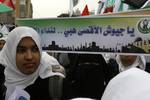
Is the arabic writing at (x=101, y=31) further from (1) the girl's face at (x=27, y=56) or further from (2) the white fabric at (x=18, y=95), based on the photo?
(2) the white fabric at (x=18, y=95)

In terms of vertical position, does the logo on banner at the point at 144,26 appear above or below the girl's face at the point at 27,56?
above

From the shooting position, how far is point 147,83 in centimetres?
166

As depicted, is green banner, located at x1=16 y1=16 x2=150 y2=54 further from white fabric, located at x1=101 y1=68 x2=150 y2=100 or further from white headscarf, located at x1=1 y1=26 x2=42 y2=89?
white fabric, located at x1=101 y1=68 x2=150 y2=100

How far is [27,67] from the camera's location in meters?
3.09

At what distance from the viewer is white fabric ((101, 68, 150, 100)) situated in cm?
159

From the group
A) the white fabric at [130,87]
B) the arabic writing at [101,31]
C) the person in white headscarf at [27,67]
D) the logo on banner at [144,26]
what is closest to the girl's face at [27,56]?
the person in white headscarf at [27,67]

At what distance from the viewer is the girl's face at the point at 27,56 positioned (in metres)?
3.07

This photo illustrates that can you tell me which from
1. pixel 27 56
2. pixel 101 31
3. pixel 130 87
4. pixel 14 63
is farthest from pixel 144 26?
pixel 130 87

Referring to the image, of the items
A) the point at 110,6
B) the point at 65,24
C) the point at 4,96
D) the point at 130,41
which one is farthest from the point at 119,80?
the point at 110,6

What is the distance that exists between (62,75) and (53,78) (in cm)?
6

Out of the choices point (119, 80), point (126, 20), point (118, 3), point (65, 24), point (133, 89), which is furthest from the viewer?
point (118, 3)

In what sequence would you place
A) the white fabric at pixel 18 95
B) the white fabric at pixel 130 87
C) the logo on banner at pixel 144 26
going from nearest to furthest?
the white fabric at pixel 130 87 → the logo on banner at pixel 144 26 → the white fabric at pixel 18 95

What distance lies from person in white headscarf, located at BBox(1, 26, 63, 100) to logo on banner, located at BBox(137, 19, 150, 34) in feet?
2.36

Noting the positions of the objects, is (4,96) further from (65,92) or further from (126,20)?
(126,20)
